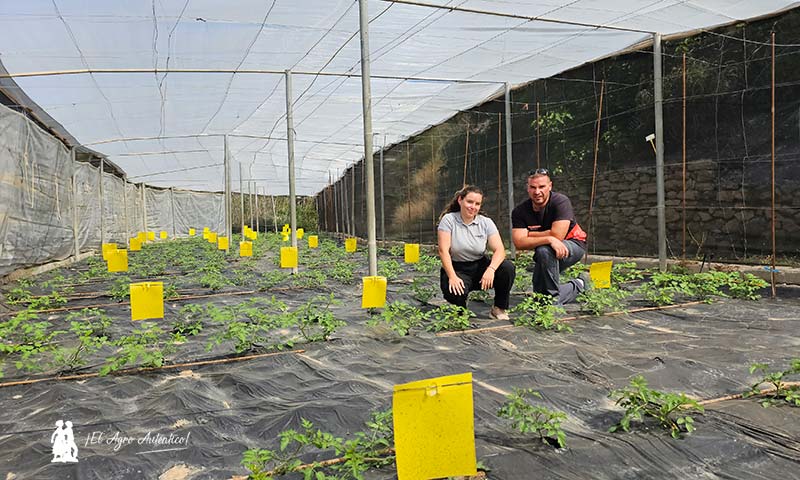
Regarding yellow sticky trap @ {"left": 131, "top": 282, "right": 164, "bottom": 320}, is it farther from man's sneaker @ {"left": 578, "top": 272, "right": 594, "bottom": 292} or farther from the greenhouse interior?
man's sneaker @ {"left": 578, "top": 272, "right": 594, "bottom": 292}

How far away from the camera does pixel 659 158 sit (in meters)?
5.96

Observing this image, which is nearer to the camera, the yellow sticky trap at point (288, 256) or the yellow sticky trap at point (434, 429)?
the yellow sticky trap at point (434, 429)

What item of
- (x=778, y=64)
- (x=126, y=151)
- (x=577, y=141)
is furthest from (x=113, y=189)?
(x=778, y=64)

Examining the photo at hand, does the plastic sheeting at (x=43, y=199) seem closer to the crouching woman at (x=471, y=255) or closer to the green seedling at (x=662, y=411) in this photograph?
the crouching woman at (x=471, y=255)

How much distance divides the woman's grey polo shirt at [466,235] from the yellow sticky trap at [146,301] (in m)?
2.18

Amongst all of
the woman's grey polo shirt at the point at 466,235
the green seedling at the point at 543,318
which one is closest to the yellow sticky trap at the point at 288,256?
the woman's grey polo shirt at the point at 466,235

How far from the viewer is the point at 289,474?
1691 mm

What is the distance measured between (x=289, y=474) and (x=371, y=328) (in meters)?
2.20

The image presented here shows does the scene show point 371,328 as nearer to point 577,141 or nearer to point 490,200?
point 577,141

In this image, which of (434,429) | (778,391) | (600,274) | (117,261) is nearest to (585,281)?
(600,274)
